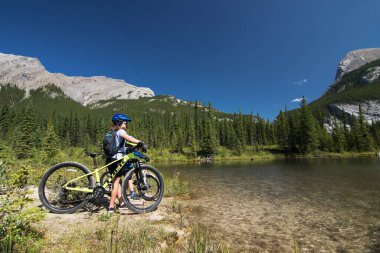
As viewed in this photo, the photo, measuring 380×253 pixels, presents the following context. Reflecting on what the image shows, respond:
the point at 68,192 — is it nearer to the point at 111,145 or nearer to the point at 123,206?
the point at 123,206

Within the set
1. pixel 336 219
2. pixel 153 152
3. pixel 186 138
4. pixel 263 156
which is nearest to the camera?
pixel 336 219

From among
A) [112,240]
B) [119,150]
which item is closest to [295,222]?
[112,240]

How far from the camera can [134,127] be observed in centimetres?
12388

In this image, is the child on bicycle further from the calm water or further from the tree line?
the tree line

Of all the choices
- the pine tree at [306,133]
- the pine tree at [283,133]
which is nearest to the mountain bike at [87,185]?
the pine tree at [306,133]

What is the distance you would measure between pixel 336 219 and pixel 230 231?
3.92 meters

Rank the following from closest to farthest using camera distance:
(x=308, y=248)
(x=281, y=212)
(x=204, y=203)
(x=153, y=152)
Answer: (x=308, y=248) → (x=281, y=212) → (x=204, y=203) → (x=153, y=152)

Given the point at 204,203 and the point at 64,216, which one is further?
the point at 204,203

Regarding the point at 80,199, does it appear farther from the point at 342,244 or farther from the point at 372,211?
the point at 372,211

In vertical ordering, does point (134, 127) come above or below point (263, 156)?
above

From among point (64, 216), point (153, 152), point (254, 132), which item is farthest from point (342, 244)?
point (254, 132)

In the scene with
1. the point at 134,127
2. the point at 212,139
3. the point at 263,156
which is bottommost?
the point at 263,156

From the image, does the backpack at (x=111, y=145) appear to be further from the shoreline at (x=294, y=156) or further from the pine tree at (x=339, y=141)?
the pine tree at (x=339, y=141)

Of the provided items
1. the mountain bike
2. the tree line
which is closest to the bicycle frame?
the mountain bike
